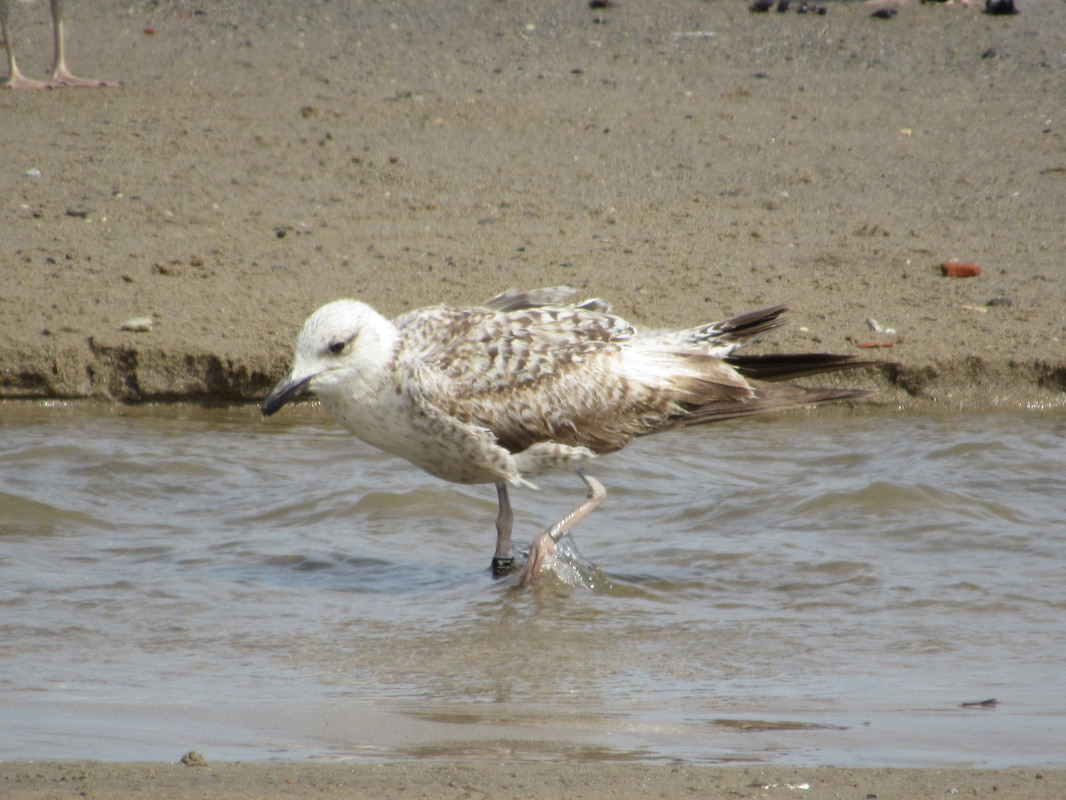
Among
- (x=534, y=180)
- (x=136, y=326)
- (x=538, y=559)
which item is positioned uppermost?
(x=534, y=180)

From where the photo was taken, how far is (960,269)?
30.4 feet

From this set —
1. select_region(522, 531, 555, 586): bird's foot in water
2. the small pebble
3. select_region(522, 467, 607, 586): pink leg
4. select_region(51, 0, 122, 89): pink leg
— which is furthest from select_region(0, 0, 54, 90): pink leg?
select_region(522, 531, 555, 586): bird's foot in water

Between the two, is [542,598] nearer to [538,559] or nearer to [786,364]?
[538,559]

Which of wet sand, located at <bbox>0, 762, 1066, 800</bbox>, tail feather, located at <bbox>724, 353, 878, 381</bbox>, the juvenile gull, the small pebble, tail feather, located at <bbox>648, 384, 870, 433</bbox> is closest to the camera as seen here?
wet sand, located at <bbox>0, 762, 1066, 800</bbox>

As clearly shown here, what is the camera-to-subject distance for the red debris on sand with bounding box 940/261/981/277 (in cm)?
927

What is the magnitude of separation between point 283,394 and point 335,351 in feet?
0.90

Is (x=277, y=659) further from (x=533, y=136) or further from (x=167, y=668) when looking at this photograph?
(x=533, y=136)

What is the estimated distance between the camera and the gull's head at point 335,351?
17.4 ft

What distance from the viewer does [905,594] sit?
5590 mm

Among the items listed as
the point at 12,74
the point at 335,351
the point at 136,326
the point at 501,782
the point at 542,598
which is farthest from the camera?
the point at 12,74

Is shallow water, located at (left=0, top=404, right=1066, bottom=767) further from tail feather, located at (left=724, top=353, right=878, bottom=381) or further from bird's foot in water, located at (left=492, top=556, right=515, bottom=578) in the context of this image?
tail feather, located at (left=724, top=353, right=878, bottom=381)

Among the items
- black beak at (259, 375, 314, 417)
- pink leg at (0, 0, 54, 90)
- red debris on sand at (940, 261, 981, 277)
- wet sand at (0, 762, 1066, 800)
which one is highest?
pink leg at (0, 0, 54, 90)

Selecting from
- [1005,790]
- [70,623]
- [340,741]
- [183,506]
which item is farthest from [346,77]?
[1005,790]

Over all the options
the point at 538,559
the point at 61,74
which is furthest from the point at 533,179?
the point at 538,559
